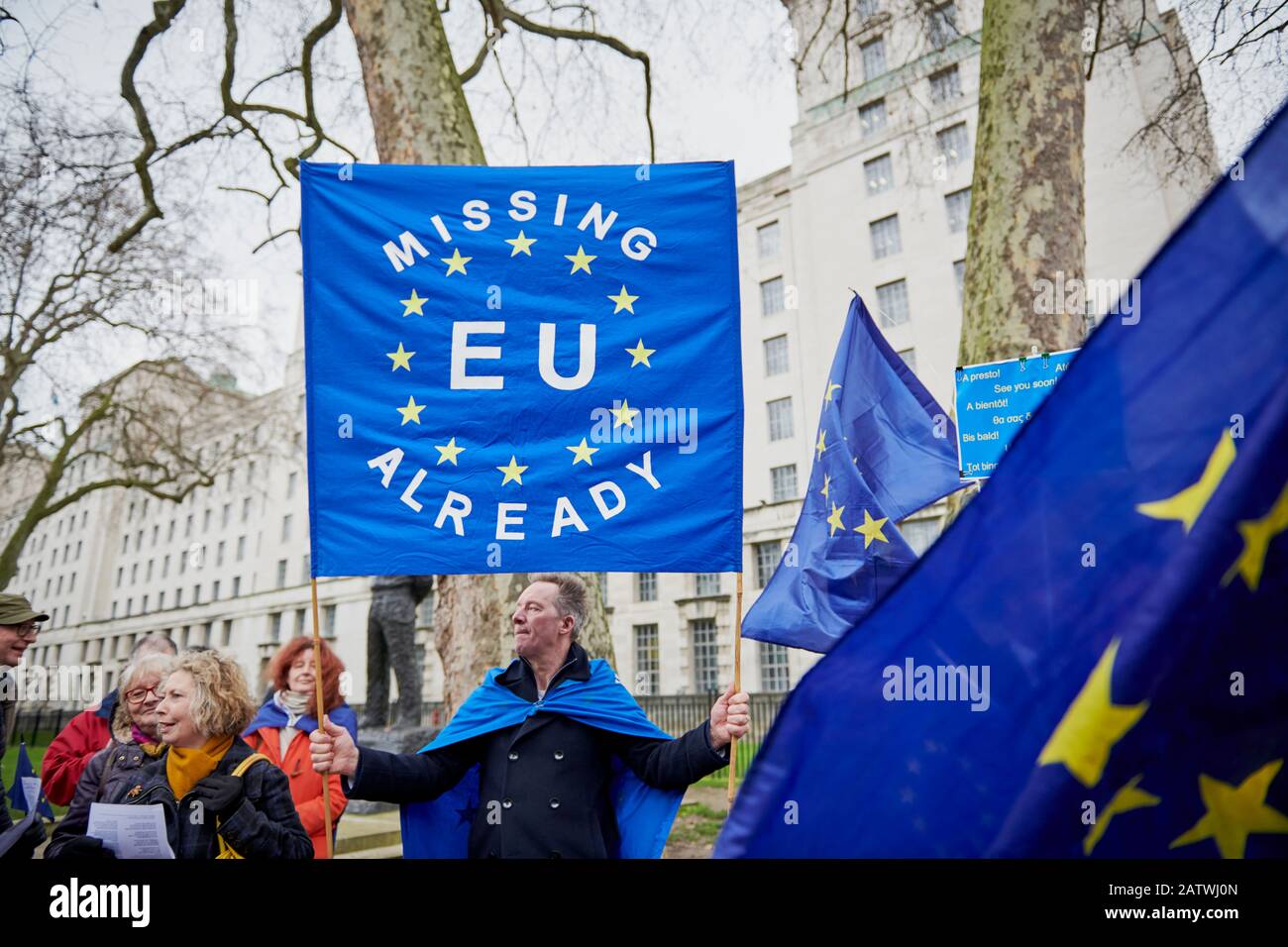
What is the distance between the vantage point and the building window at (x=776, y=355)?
34.9 m

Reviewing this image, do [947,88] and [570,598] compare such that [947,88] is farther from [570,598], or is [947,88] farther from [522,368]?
[570,598]

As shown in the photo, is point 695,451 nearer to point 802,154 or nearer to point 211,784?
point 211,784

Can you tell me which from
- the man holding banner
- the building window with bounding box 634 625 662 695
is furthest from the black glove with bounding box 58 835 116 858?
the building window with bounding box 634 625 662 695

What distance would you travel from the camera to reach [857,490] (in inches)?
189

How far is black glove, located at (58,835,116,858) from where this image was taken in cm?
247

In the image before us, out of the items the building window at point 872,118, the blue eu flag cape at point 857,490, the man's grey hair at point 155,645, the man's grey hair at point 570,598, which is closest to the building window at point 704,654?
the building window at point 872,118

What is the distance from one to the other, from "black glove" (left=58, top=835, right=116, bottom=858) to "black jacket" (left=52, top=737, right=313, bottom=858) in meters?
0.16

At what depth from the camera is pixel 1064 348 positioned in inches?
227

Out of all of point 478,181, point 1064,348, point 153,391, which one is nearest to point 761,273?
point 153,391

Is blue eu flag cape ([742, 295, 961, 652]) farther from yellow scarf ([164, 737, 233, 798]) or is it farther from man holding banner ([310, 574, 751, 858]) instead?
yellow scarf ([164, 737, 233, 798])

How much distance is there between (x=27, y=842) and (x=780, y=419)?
33.5m

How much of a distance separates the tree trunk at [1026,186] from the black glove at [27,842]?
5558 millimetres

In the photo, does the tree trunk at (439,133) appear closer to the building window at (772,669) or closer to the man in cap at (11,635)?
the man in cap at (11,635)

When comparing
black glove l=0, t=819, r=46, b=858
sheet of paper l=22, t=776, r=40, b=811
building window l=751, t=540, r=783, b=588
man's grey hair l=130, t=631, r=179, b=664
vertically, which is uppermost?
building window l=751, t=540, r=783, b=588
